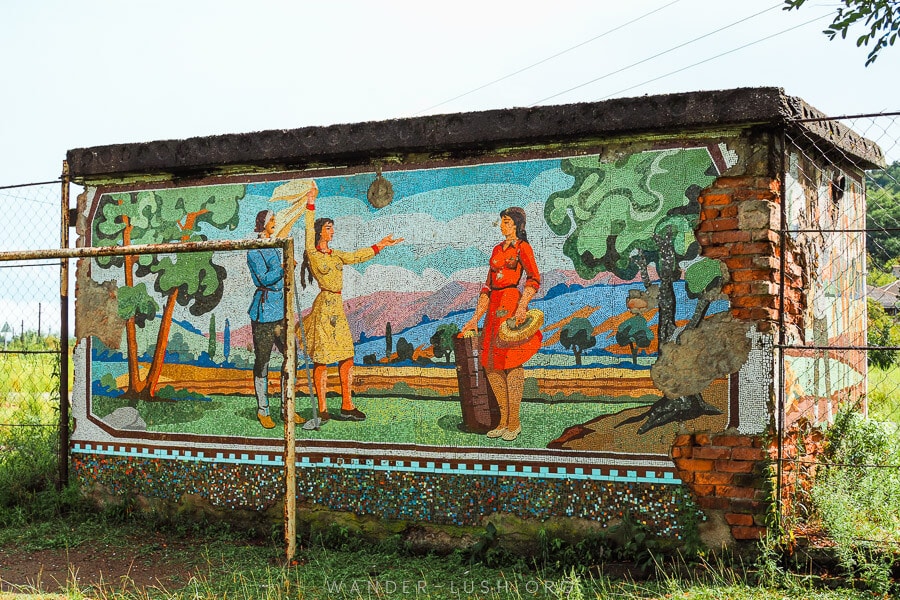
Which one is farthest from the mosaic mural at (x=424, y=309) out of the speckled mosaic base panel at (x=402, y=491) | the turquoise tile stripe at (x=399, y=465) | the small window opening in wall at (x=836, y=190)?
the small window opening in wall at (x=836, y=190)

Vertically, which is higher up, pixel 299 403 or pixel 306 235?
pixel 306 235

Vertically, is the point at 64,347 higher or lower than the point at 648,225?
lower

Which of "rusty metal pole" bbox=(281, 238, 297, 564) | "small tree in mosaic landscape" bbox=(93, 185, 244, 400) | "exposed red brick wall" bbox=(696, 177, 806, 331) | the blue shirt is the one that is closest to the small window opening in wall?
"exposed red brick wall" bbox=(696, 177, 806, 331)

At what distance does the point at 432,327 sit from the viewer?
19.4 feet

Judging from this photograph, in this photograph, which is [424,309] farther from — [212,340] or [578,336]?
[212,340]

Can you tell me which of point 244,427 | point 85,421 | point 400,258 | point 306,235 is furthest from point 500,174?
point 85,421

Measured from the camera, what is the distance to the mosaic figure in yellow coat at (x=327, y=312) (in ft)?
20.2

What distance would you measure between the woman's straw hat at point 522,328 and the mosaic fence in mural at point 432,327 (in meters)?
0.01

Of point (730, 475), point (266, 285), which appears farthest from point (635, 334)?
point (266, 285)

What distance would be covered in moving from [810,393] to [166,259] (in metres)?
4.77

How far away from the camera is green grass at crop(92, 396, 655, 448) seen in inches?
220

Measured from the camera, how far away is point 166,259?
266 inches

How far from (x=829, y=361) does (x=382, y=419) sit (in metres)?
3.15

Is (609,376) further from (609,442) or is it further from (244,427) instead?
(244,427)
